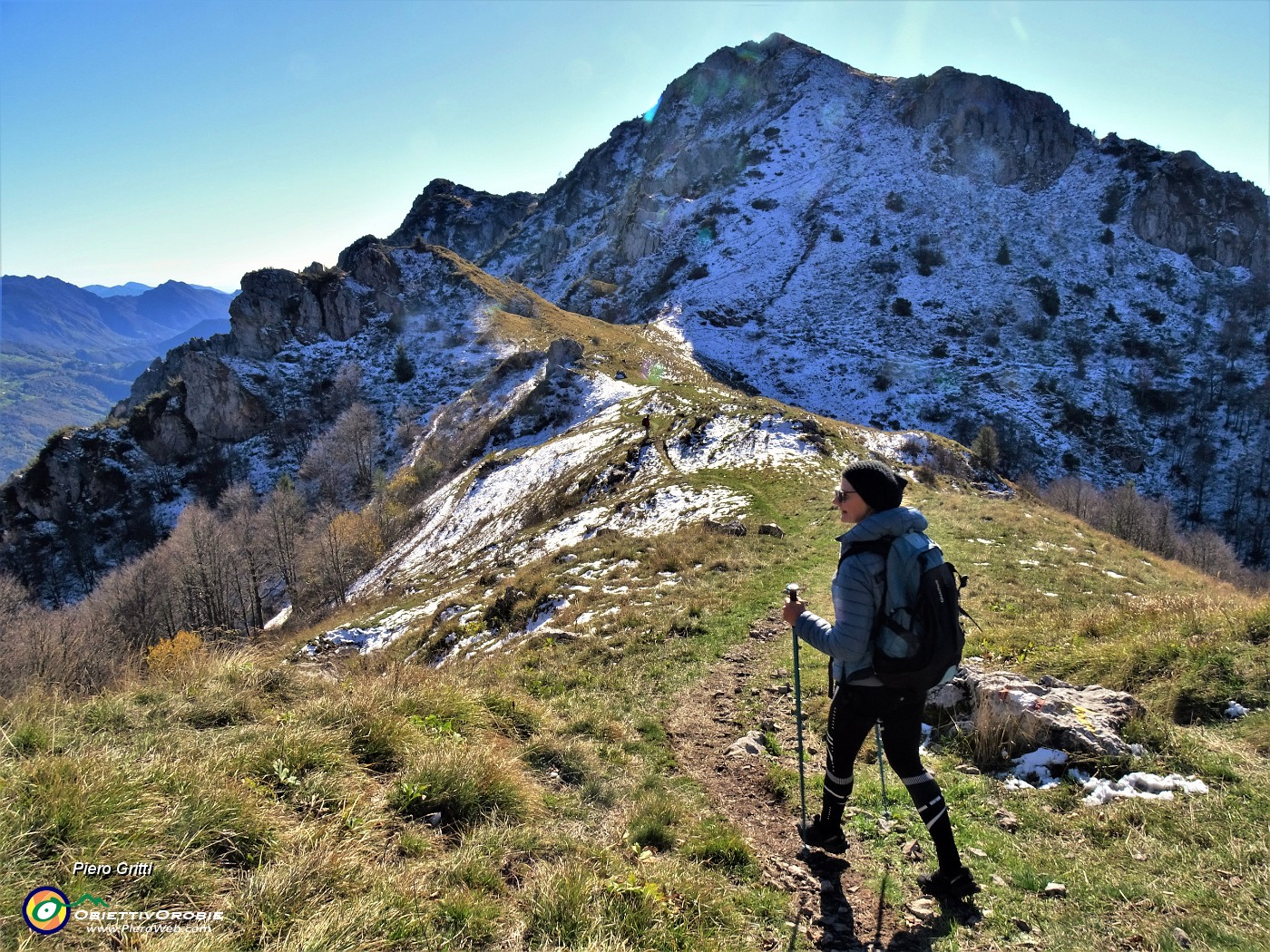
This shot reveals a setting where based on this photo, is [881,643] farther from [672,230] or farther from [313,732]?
[672,230]

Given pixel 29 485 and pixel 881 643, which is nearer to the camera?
pixel 881 643

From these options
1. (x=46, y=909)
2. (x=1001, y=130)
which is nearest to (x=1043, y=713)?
(x=46, y=909)

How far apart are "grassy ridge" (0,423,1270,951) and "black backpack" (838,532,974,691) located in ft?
6.32

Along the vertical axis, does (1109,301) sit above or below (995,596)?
above

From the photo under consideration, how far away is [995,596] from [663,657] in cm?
763

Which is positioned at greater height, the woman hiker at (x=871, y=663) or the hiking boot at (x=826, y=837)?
the woman hiker at (x=871, y=663)

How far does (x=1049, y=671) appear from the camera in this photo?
7656mm

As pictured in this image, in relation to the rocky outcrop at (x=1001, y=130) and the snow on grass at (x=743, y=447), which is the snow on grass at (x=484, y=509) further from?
the rocky outcrop at (x=1001, y=130)

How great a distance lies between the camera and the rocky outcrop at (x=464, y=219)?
17850cm

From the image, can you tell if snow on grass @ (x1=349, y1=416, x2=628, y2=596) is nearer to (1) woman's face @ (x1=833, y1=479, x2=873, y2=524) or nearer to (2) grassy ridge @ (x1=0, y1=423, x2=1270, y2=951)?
(2) grassy ridge @ (x1=0, y1=423, x2=1270, y2=951)

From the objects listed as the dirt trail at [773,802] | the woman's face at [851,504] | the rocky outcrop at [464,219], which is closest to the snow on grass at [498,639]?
the dirt trail at [773,802]

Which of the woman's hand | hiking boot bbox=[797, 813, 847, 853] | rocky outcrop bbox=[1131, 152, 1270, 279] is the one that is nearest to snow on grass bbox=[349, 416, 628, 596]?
hiking boot bbox=[797, 813, 847, 853]

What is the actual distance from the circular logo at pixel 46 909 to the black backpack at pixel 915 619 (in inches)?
201

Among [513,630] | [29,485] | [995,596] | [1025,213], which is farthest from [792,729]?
[1025,213]
